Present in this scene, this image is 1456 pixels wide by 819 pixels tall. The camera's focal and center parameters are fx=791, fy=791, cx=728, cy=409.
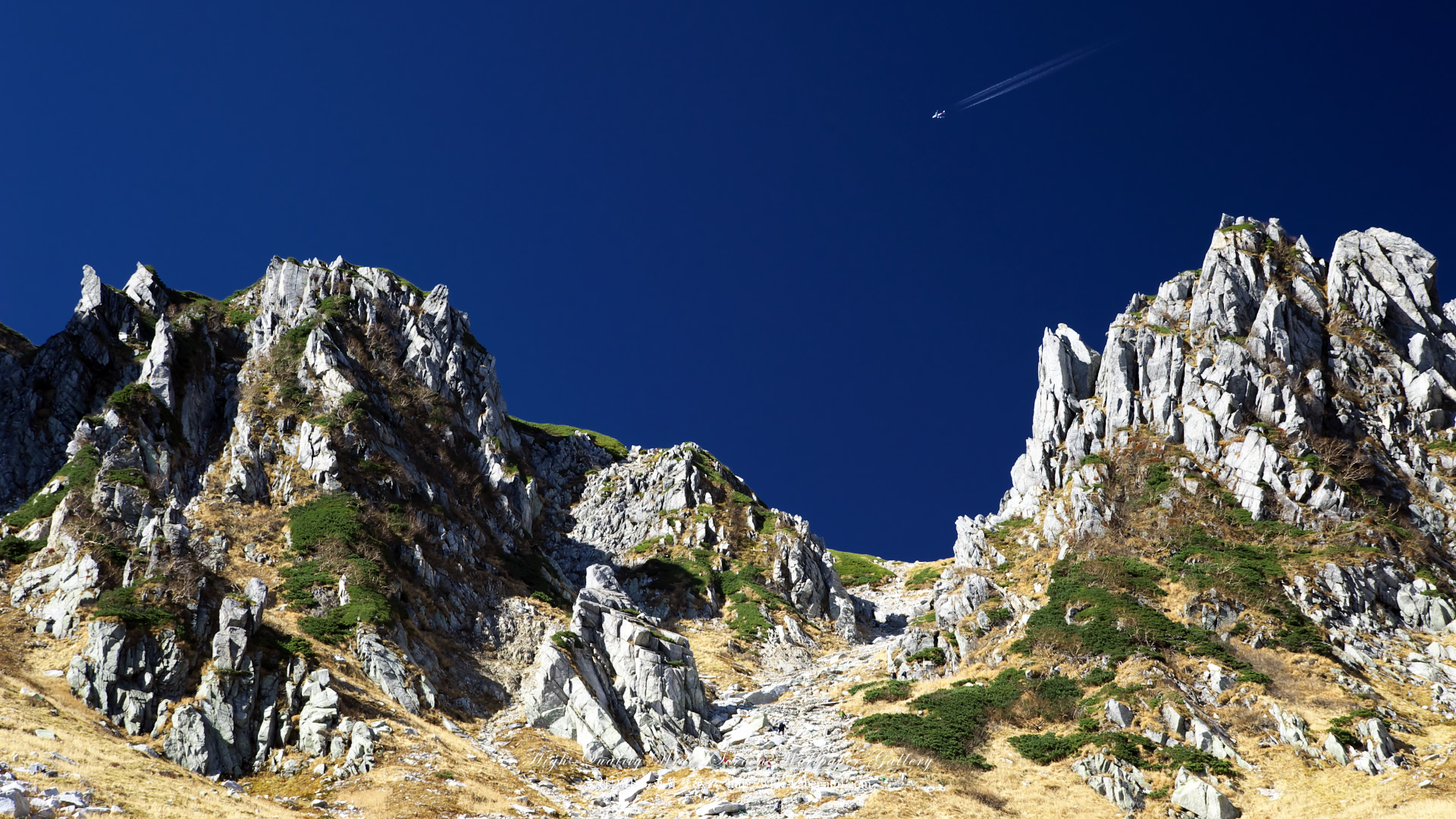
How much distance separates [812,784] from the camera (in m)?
33.3

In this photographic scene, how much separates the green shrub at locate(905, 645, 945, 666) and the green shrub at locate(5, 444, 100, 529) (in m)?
49.8

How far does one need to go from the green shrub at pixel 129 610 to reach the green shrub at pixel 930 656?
3957cm

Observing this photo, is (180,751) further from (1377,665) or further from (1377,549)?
(1377,549)

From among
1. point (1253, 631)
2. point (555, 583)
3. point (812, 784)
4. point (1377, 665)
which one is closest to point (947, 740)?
point (812, 784)

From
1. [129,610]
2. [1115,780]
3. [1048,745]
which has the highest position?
[129,610]

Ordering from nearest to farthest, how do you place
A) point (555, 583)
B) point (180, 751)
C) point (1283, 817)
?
point (1283, 817) → point (180, 751) → point (555, 583)

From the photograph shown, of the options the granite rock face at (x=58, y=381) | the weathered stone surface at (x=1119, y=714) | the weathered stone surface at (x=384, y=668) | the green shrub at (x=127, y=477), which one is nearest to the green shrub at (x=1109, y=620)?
the weathered stone surface at (x=1119, y=714)

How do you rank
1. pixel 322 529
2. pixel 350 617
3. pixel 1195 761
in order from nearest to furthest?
pixel 1195 761
pixel 350 617
pixel 322 529

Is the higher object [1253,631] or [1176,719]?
[1253,631]

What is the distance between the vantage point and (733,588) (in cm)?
7325

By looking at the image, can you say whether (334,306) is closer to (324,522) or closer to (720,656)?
(324,522)

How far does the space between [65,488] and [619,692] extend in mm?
35058

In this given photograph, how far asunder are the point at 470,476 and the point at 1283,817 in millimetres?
62798

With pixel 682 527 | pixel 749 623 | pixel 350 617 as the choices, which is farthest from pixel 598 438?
pixel 350 617
